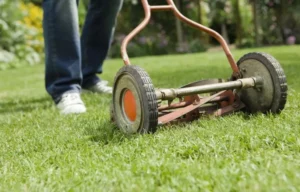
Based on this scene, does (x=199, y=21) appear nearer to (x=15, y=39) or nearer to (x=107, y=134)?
(x=15, y=39)

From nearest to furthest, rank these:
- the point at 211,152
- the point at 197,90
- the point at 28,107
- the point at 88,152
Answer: the point at 211,152
the point at 88,152
the point at 197,90
the point at 28,107

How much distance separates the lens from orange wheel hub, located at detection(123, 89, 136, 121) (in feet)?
5.29

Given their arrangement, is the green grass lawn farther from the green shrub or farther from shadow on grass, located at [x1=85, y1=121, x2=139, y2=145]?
the green shrub

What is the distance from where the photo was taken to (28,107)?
2703mm

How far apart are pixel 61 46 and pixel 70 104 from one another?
318 millimetres

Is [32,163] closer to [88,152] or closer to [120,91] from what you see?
[88,152]

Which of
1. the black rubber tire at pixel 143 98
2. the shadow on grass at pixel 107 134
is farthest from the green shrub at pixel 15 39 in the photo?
the black rubber tire at pixel 143 98

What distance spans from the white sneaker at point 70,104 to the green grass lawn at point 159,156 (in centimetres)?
26

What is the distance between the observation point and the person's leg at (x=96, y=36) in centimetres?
277

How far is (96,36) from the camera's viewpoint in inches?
114

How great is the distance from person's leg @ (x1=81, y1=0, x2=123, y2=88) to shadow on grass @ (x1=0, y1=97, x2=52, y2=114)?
1.03 feet

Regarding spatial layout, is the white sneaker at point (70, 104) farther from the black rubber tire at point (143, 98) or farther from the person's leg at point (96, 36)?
the black rubber tire at point (143, 98)

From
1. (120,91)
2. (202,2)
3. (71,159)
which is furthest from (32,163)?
(202,2)

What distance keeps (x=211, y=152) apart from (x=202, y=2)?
403 inches
